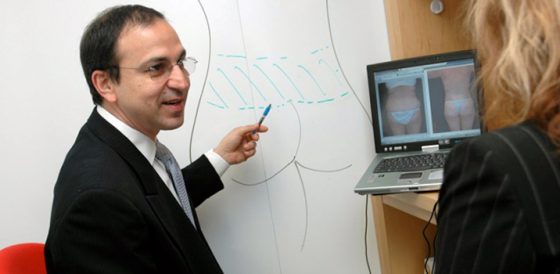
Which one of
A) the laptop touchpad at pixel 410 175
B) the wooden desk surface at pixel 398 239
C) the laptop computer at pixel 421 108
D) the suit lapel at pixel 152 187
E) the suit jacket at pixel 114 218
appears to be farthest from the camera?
the wooden desk surface at pixel 398 239

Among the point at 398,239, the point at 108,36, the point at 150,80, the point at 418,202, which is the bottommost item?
the point at 398,239

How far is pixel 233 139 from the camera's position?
4.32ft

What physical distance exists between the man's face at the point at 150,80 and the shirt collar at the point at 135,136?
0.06 feet

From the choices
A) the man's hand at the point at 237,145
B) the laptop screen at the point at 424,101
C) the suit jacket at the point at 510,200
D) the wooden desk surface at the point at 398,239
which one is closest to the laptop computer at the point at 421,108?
the laptop screen at the point at 424,101

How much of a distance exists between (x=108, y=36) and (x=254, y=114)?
1.60 feet

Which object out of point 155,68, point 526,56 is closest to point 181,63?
point 155,68

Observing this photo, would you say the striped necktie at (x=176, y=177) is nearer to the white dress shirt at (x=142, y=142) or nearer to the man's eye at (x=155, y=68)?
A: the white dress shirt at (x=142, y=142)

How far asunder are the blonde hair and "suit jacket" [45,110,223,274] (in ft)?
2.26

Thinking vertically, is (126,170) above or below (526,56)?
below

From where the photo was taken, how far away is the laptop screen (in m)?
1.25

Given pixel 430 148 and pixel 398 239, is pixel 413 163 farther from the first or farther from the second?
pixel 398 239

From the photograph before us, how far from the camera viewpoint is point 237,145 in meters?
1.33

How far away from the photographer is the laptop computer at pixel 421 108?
1.25 m

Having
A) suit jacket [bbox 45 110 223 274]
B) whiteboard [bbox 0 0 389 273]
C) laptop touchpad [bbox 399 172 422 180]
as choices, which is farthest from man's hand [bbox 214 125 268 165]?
laptop touchpad [bbox 399 172 422 180]
